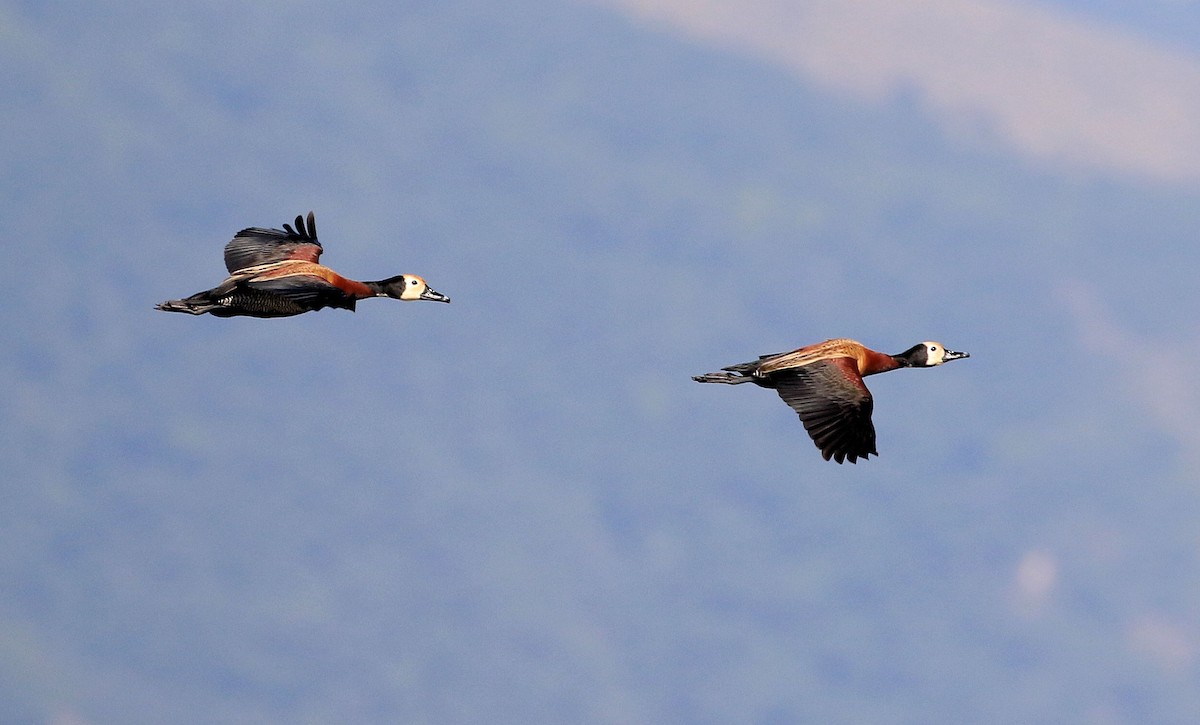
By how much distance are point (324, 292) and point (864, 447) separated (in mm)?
11315

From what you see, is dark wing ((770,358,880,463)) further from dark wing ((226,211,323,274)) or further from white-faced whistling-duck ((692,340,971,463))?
dark wing ((226,211,323,274))

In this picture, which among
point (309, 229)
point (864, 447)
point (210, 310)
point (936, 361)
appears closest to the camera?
point (864, 447)

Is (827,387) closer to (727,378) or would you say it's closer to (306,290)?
(727,378)

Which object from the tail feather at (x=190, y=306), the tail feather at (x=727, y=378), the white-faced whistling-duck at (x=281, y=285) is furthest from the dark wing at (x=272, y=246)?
the tail feather at (x=727, y=378)

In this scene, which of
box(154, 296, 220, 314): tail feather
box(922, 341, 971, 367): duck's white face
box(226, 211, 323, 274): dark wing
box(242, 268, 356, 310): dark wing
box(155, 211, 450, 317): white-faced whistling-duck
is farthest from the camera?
box(226, 211, 323, 274): dark wing

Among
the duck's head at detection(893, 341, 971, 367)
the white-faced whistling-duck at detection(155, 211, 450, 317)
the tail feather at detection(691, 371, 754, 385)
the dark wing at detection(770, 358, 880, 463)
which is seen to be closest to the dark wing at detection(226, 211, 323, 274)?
the white-faced whistling-duck at detection(155, 211, 450, 317)

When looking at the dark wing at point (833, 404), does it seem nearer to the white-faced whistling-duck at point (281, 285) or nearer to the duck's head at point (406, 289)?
the white-faced whistling-duck at point (281, 285)

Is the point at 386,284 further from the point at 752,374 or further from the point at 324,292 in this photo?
the point at 752,374

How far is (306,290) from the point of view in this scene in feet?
103

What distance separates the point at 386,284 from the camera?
34.8 metres

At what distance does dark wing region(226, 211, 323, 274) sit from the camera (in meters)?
35.4

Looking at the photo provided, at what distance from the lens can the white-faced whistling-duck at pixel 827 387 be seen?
28719 mm

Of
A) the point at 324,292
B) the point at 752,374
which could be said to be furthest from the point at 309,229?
the point at 752,374

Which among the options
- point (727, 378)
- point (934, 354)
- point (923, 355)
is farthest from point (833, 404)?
point (934, 354)
